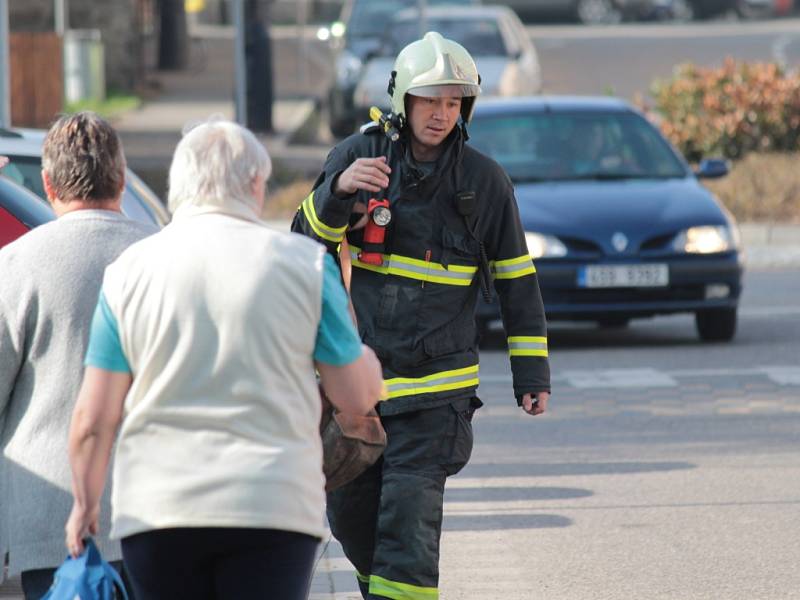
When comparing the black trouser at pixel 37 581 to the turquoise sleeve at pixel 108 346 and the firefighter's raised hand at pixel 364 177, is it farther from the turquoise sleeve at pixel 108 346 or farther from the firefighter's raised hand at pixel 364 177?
the firefighter's raised hand at pixel 364 177

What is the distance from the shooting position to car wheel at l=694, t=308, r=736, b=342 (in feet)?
39.6

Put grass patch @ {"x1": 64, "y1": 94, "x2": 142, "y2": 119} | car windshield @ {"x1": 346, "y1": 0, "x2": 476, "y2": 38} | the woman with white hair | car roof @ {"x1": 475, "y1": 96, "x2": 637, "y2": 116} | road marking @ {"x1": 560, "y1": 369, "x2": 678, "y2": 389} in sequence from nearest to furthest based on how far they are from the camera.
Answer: the woman with white hair < road marking @ {"x1": 560, "y1": 369, "x2": 678, "y2": 389} < car roof @ {"x1": 475, "y1": 96, "x2": 637, "y2": 116} < grass patch @ {"x1": 64, "y1": 94, "x2": 142, "y2": 119} < car windshield @ {"x1": 346, "y1": 0, "x2": 476, "y2": 38}

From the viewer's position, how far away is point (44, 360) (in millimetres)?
4336

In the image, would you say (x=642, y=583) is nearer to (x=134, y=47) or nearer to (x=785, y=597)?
(x=785, y=597)

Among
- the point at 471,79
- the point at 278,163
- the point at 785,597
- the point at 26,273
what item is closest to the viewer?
the point at 26,273

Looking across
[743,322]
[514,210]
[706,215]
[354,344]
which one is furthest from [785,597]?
[743,322]

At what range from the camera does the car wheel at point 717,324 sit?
12.1 meters

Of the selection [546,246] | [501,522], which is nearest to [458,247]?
[501,522]

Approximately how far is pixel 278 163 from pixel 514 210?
15.7 metres

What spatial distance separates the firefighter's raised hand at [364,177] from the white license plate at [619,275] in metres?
6.51

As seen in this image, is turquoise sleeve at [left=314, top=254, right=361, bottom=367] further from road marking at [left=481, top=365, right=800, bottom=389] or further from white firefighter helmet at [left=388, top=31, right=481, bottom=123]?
road marking at [left=481, top=365, right=800, bottom=389]

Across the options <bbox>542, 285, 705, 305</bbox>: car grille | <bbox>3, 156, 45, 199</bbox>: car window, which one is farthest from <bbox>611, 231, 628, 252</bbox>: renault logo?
<bbox>3, 156, 45, 199</bbox>: car window

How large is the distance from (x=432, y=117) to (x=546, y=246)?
6358mm

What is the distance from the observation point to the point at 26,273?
4.32 m
